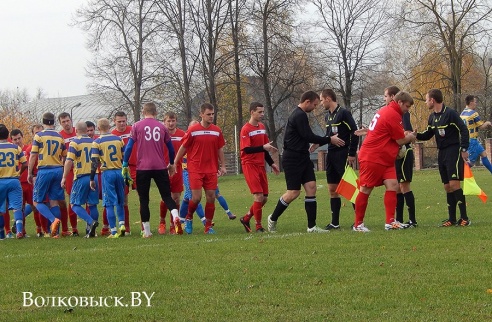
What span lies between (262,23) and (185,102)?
297 inches

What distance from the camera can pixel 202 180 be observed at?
1356 cm

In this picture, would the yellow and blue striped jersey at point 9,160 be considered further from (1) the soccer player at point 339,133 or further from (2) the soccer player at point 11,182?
(1) the soccer player at point 339,133

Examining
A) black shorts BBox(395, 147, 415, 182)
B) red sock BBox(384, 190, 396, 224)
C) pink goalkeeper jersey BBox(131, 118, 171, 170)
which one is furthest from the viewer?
black shorts BBox(395, 147, 415, 182)

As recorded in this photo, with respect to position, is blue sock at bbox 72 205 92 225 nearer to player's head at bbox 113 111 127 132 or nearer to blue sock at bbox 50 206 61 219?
blue sock at bbox 50 206 61 219

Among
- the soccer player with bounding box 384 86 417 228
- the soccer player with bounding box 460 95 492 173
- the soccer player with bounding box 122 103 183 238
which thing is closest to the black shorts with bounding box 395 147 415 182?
the soccer player with bounding box 384 86 417 228

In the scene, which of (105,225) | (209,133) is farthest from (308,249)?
(105,225)

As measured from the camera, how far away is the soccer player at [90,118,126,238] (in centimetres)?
1379

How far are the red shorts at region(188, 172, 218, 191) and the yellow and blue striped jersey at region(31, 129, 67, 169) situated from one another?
9.27 feet

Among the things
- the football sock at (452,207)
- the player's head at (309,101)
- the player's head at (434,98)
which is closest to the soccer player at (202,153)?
the player's head at (309,101)

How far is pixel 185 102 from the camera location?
53.8 metres

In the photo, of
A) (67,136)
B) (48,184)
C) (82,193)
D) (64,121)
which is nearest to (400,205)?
(82,193)

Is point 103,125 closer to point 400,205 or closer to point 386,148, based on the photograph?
point 386,148

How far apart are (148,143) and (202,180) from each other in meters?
1.18

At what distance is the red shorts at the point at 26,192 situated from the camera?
634 inches
